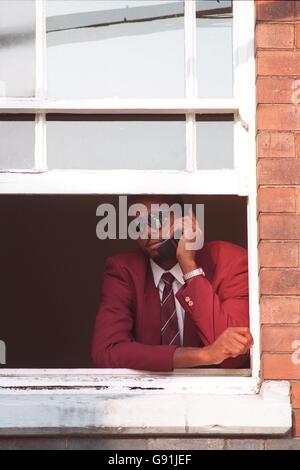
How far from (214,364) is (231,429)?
39 cm

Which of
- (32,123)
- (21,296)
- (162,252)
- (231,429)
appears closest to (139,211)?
(162,252)

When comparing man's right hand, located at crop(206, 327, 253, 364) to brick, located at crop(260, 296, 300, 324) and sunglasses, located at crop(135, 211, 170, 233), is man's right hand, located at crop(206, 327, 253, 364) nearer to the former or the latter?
brick, located at crop(260, 296, 300, 324)

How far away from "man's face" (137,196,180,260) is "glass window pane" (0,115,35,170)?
0.54m

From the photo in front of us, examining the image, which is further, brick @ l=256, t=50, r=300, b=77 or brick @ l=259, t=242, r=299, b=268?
brick @ l=256, t=50, r=300, b=77

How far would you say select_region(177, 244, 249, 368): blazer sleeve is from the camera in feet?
18.4

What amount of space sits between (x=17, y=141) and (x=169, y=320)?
0.99m

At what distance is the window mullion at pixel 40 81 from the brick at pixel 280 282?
3.29ft

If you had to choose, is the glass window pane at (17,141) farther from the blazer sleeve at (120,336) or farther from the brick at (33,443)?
the brick at (33,443)

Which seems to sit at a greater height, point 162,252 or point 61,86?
point 61,86

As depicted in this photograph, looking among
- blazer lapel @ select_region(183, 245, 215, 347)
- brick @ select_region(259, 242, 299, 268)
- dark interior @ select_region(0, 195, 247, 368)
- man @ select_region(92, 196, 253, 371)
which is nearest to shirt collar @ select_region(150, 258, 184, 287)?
man @ select_region(92, 196, 253, 371)

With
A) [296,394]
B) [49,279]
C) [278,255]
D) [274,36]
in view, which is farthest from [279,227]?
[49,279]

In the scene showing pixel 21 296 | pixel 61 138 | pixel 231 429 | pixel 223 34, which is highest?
pixel 223 34

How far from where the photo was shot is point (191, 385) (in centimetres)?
541

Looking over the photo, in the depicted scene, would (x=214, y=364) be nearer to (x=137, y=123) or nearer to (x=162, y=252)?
(x=162, y=252)
